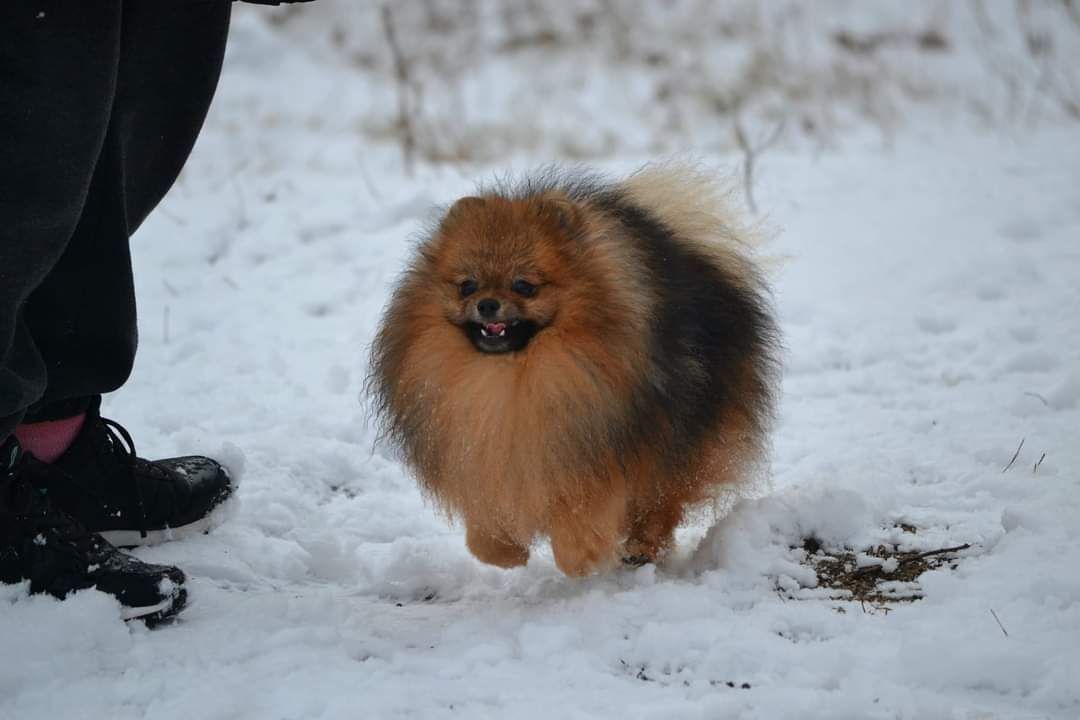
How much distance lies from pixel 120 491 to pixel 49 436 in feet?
0.70

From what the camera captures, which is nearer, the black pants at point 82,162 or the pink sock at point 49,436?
the black pants at point 82,162

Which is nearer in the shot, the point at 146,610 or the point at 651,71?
the point at 146,610

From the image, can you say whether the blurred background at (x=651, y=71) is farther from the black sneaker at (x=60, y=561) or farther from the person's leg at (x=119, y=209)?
the black sneaker at (x=60, y=561)

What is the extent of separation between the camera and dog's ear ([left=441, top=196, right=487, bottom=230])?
272 cm

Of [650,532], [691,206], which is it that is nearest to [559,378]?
[650,532]

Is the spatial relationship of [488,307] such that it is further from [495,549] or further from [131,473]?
[131,473]

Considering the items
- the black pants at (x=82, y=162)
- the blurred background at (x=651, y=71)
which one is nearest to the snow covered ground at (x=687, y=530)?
the black pants at (x=82, y=162)

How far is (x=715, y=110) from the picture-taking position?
8109mm

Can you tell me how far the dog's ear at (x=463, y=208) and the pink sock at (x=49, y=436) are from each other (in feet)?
3.32

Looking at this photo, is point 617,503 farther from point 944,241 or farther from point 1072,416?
point 944,241

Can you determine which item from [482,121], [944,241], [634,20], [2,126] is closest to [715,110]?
[482,121]

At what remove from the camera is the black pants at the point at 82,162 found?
6.77 feet

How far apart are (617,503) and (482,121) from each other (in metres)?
6.01

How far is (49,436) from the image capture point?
8.58 feet
